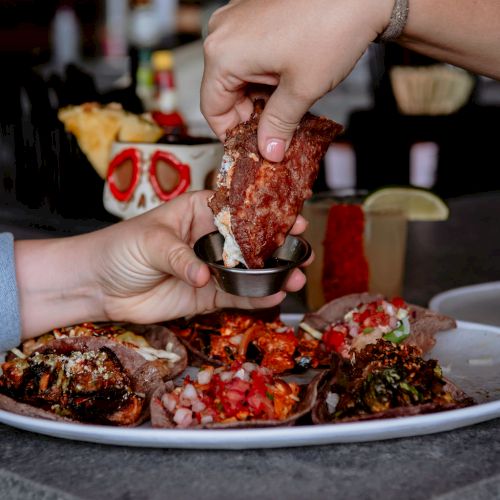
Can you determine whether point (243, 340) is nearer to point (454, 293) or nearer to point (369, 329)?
point (369, 329)

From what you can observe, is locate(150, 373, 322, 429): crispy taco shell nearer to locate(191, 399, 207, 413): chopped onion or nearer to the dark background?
locate(191, 399, 207, 413): chopped onion

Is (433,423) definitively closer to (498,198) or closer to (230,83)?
(230,83)

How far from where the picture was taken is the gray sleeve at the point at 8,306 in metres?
1.61

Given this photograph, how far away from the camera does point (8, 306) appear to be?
63.6 inches

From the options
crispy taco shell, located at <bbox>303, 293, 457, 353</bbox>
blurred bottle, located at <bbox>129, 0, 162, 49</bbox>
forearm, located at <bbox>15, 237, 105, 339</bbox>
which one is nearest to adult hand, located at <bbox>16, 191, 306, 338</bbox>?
forearm, located at <bbox>15, 237, 105, 339</bbox>

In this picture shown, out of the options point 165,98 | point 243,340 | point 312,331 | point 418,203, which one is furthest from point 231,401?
point 165,98

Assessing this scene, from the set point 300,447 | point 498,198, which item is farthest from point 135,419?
point 498,198

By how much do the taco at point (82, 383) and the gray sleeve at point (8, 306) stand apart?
0.18 m

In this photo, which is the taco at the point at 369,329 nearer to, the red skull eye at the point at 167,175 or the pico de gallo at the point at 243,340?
the pico de gallo at the point at 243,340

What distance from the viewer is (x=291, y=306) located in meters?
2.29

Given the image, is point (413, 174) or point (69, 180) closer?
point (69, 180)

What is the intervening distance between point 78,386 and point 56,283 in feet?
1.43

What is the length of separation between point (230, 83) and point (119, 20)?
8298mm

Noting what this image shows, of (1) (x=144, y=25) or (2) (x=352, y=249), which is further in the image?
(1) (x=144, y=25)
